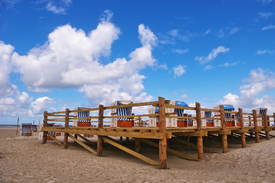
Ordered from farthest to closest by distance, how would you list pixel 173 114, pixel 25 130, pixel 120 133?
1. pixel 25 130
2. pixel 173 114
3. pixel 120 133

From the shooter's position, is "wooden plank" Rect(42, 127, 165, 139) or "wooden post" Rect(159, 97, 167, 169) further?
"wooden plank" Rect(42, 127, 165, 139)

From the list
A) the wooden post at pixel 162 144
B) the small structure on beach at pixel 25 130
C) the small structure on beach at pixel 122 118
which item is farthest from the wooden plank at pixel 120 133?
the small structure on beach at pixel 25 130

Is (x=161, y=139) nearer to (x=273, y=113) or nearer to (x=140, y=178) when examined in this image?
(x=140, y=178)

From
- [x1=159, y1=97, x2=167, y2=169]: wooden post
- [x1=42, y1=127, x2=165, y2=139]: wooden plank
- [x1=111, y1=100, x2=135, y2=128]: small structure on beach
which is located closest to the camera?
[x1=159, y1=97, x2=167, y2=169]: wooden post

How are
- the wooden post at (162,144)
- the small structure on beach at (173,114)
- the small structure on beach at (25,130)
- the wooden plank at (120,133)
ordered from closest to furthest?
the wooden post at (162,144) → the wooden plank at (120,133) → the small structure on beach at (173,114) → the small structure on beach at (25,130)

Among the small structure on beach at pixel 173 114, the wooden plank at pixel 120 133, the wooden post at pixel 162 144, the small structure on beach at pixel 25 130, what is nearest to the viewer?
the wooden post at pixel 162 144

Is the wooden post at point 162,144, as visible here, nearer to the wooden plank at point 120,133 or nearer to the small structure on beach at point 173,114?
the wooden plank at point 120,133

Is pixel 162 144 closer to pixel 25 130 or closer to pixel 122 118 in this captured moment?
pixel 122 118

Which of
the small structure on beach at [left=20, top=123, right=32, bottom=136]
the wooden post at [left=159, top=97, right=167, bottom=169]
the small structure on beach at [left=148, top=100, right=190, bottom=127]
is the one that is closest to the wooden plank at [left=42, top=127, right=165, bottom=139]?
the wooden post at [left=159, top=97, right=167, bottom=169]

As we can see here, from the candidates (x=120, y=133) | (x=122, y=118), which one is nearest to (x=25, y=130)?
(x=122, y=118)

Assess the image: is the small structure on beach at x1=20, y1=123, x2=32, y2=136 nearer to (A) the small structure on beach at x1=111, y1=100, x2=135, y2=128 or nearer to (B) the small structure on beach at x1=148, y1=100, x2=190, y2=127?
(A) the small structure on beach at x1=111, y1=100, x2=135, y2=128

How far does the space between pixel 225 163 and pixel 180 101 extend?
11.9 ft

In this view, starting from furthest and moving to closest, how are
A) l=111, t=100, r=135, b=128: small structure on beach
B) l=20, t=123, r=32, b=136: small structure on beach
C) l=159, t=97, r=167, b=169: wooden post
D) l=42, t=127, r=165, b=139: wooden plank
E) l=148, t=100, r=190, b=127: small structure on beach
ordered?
l=20, t=123, r=32, b=136: small structure on beach < l=148, t=100, r=190, b=127: small structure on beach < l=111, t=100, r=135, b=128: small structure on beach < l=42, t=127, r=165, b=139: wooden plank < l=159, t=97, r=167, b=169: wooden post

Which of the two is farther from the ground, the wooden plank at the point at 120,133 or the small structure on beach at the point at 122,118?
the small structure on beach at the point at 122,118
